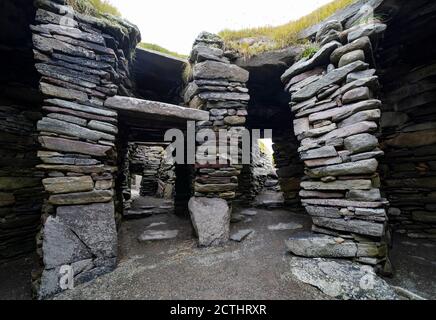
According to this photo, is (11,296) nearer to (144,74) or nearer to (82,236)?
(82,236)

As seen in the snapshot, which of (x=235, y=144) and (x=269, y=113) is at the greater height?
(x=269, y=113)

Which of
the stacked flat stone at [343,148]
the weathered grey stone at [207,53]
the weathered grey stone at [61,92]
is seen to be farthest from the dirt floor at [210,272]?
the weathered grey stone at [207,53]

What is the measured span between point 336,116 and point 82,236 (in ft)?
13.2

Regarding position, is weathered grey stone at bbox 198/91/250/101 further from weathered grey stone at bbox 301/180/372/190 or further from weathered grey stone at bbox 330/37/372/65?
weathered grey stone at bbox 301/180/372/190

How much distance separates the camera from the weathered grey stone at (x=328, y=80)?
8.94 feet

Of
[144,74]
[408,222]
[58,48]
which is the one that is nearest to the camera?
[58,48]

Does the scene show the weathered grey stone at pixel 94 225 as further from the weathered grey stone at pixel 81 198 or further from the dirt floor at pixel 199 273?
the dirt floor at pixel 199 273

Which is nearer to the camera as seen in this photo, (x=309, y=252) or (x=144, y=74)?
(x=309, y=252)

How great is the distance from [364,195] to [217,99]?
2833 millimetres

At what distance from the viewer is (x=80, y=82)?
9.26 feet

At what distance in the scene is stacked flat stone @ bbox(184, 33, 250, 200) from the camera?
365 cm

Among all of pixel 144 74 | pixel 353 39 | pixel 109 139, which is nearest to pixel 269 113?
pixel 353 39

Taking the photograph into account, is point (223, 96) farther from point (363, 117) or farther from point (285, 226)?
point (285, 226)

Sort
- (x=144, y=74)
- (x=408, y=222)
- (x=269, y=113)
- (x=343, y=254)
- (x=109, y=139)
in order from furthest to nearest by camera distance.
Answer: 1. (x=269, y=113)
2. (x=144, y=74)
3. (x=408, y=222)
4. (x=109, y=139)
5. (x=343, y=254)
